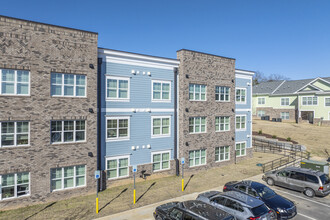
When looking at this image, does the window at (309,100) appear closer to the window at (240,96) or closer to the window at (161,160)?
the window at (240,96)

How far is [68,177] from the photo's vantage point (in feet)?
49.6

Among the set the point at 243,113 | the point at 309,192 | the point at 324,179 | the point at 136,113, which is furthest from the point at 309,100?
the point at 136,113

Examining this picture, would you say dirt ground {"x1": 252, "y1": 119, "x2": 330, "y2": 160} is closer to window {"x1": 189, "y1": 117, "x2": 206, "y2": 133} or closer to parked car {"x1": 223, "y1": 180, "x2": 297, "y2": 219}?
window {"x1": 189, "y1": 117, "x2": 206, "y2": 133}

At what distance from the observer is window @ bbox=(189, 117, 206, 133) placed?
21.3 metres

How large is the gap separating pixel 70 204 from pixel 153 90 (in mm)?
10849

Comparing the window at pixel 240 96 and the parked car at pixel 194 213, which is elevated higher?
the window at pixel 240 96

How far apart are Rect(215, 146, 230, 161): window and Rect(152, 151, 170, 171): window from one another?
234 inches

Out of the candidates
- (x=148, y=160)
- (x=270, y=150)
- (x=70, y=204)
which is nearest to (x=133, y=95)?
(x=148, y=160)

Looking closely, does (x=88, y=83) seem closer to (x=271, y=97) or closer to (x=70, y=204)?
(x=70, y=204)

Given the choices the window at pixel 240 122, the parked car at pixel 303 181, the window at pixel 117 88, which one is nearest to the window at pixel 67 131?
the window at pixel 117 88

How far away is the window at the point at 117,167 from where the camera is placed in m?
17.3

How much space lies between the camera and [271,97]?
2037 inches

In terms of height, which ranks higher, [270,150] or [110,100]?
[110,100]

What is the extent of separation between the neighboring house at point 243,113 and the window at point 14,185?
68.1 feet
